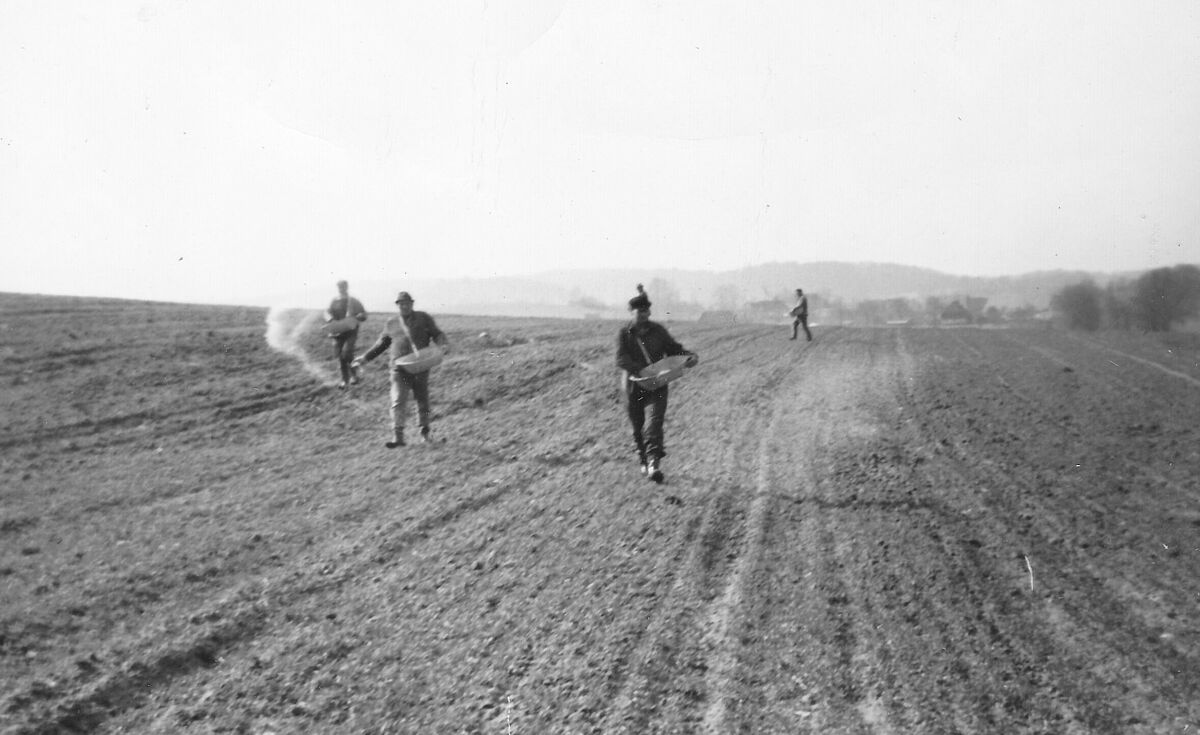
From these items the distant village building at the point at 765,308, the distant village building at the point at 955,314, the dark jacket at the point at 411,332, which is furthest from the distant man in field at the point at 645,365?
the distant village building at the point at 955,314

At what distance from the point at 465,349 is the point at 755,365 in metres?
7.18

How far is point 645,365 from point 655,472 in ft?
4.00

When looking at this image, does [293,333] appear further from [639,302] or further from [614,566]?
[614,566]

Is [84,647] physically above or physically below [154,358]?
below

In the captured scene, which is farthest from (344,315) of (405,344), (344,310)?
(405,344)

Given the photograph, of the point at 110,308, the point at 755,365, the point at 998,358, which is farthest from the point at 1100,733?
the point at 110,308

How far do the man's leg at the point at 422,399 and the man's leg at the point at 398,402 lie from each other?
0.14 metres

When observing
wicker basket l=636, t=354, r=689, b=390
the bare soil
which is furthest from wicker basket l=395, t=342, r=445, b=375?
wicker basket l=636, t=354, r=689, b=390

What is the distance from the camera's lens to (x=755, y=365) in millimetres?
15664

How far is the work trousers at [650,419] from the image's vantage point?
801 centimetres

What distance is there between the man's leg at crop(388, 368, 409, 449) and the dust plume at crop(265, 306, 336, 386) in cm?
514

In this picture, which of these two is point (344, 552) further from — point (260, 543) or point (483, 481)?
point (483, 481)

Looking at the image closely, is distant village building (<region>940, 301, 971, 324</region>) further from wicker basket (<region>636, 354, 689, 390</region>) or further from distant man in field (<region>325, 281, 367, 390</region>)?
wicker basket (<region>636, 354, 689, 390</region>)

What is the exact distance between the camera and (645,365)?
8125 mm
